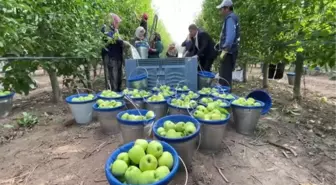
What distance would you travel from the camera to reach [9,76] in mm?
2498

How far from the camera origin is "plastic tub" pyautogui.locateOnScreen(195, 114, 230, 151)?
2.52 meters

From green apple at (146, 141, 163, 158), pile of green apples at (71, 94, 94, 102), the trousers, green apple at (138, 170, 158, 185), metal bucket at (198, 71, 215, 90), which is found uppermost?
the trousers

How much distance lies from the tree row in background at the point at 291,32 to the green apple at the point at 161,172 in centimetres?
202

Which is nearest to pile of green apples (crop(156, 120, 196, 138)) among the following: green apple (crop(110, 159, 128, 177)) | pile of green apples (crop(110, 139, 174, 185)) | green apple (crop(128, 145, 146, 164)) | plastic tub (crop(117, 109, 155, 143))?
plastic tub (crop(117, 109, 155, 143))

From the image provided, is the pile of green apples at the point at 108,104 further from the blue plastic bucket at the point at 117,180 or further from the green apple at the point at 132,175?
the green apple at the point at 132,175

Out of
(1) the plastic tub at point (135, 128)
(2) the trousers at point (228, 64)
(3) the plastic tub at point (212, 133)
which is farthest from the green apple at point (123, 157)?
(2) the trousers at point (228, 64)

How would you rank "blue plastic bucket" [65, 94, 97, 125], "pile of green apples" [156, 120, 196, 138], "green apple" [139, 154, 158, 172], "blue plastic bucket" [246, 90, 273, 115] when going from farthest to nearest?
"blue plastic bucket" [246, 90, 273, 115] < "blue plastic bucket" [65, 94, 97, 125] < "pile of green apples" [156, 120, 196, 138] < "green apple" [139, 154, 158, 172]

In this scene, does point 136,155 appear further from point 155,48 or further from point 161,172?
point 155,48

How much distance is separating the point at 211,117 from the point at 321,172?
1292mm

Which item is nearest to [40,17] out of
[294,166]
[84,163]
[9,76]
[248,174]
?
[9,76]

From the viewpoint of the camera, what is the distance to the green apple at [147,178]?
53.1 inches

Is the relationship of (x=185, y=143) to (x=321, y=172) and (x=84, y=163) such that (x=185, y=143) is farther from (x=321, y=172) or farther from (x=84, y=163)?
(x=321, y=172)

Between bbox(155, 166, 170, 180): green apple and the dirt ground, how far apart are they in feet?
2.40

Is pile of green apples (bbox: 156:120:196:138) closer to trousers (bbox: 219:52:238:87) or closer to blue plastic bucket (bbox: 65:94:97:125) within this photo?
blue plastic bucket (bbox: 65:94:97:125)
